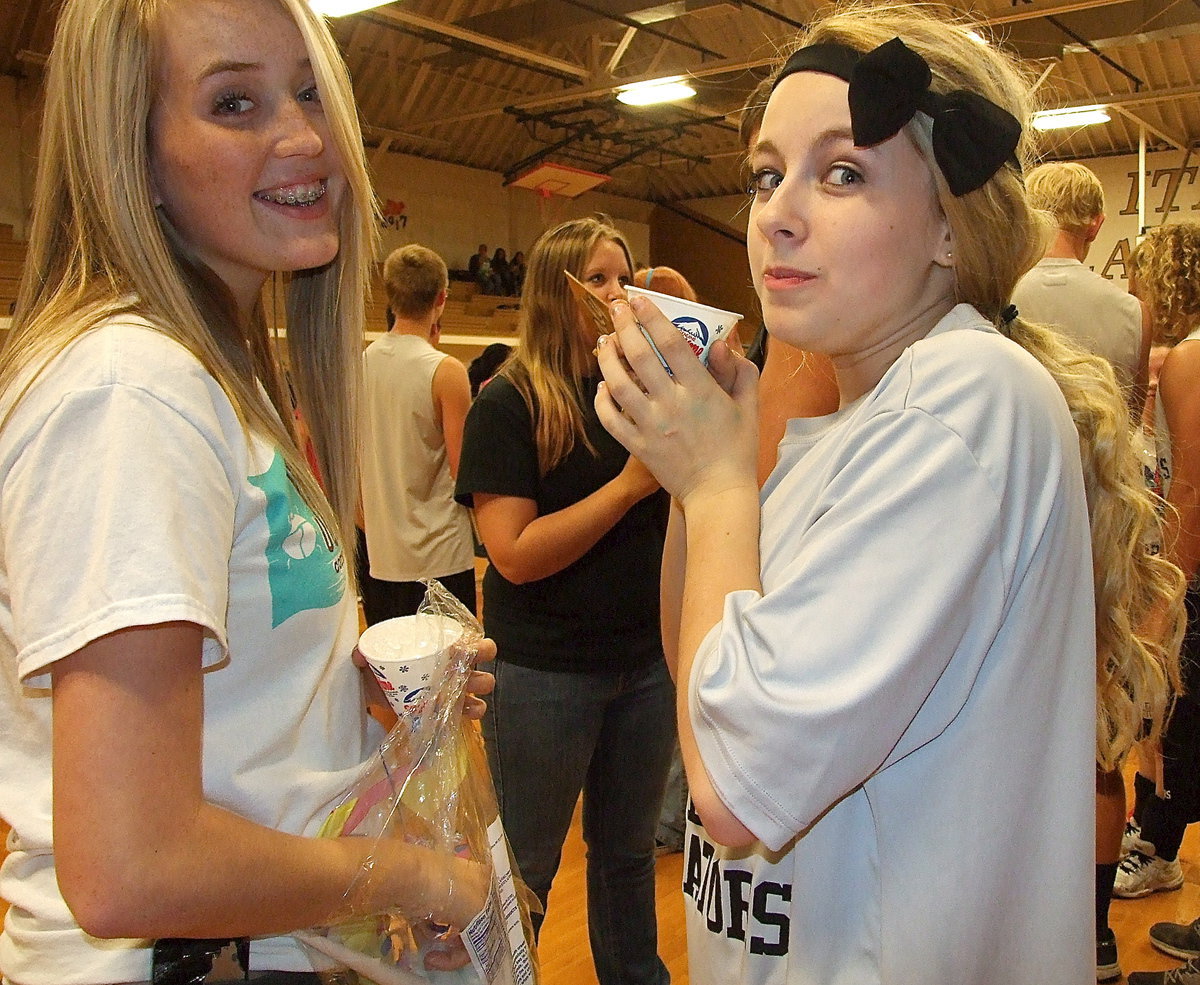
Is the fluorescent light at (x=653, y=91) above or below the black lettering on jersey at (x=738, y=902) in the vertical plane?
above

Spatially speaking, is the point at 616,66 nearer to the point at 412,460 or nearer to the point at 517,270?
the point at 517,270

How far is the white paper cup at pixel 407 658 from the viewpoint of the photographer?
1.05m

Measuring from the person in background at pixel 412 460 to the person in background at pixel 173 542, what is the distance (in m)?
2.43

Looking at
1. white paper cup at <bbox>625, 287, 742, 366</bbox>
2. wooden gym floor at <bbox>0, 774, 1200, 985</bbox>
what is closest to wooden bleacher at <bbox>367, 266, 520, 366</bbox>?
wooden gym floor at <bbox>0, 774, 1200, 985</bbox>

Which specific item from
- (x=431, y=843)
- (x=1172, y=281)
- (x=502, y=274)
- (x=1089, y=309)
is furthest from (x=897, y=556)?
(x=502, y=274)

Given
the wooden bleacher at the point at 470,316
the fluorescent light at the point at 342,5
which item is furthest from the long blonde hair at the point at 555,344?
the wooden bleacher at the point at 470,316

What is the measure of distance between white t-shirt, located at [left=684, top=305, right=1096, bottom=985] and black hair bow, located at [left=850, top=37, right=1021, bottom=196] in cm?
16

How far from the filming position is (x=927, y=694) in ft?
2.85

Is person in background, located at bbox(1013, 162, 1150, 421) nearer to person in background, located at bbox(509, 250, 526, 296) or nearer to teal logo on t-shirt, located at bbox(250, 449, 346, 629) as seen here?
teal logo on t-shirt, located at bbox(250, 449, 346, 629)

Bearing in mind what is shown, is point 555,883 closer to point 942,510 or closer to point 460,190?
point 942,510

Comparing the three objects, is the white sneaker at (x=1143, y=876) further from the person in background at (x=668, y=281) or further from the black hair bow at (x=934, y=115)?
the black hair bow at (x=934, y=115)

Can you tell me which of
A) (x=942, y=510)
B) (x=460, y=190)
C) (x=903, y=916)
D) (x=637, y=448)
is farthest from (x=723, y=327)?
(x=460, y=190)

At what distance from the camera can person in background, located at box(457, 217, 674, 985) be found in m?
2.10

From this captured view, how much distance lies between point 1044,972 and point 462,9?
1216cm
